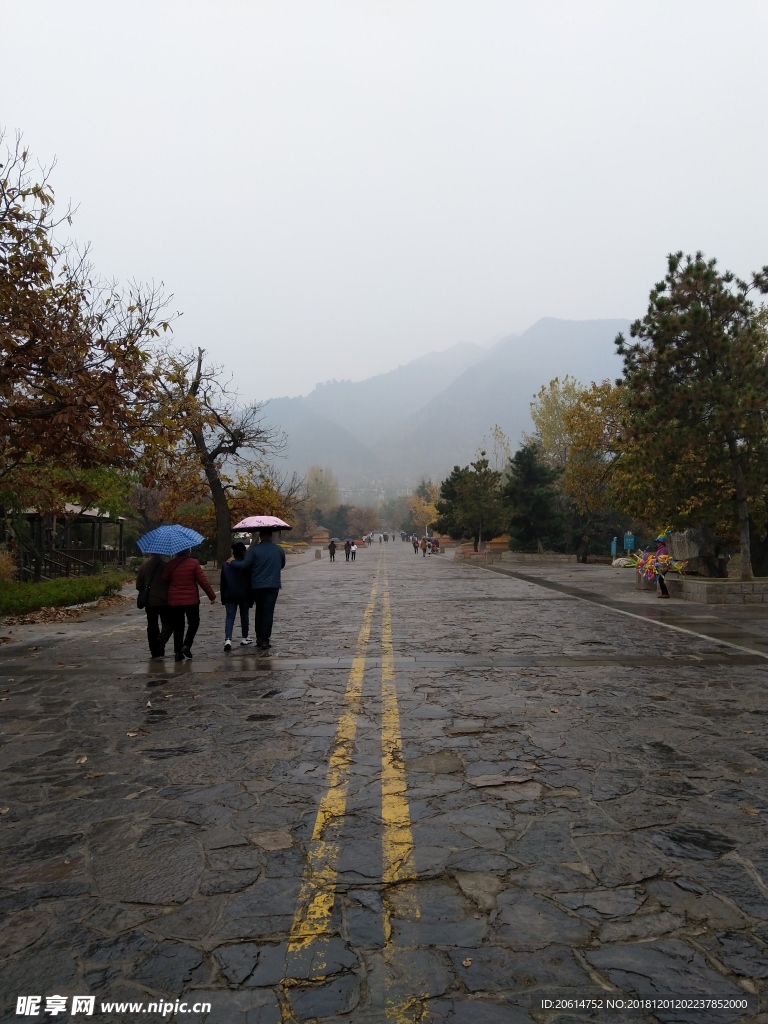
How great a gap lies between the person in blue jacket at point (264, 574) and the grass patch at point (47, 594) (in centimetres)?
781

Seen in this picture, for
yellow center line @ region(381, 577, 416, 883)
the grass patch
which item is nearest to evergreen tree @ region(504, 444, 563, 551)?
the grass patch

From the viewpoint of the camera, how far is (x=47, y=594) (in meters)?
16.8

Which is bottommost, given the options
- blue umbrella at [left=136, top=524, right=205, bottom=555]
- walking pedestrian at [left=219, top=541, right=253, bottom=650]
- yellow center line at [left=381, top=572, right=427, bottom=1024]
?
yellow center line at [left=381, top=572, right=427, bottom=1024]

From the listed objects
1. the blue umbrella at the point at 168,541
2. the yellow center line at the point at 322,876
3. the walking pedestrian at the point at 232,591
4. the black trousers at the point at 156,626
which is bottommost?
the yellow center line at the point at 322,876

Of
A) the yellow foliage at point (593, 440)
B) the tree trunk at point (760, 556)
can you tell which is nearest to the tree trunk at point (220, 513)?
the yellow foliage at point (593, 440)

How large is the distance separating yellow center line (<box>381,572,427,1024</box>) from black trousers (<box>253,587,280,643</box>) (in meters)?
3.58

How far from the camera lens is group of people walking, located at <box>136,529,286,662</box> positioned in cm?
964

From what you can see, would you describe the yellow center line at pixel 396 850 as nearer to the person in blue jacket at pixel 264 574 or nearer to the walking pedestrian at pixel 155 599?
the person in blue jacket at pixel 264 574

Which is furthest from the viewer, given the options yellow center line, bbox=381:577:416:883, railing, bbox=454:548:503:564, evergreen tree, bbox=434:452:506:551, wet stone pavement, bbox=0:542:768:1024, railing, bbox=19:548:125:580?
evergreen tree, bbox=434:452:506:551

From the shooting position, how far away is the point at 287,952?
2.80 metres

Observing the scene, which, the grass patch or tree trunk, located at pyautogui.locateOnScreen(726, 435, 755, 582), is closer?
the grass patch

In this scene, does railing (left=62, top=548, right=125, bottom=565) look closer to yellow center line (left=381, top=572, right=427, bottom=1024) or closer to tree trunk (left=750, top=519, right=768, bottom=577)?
tree trunk (left=750, top=519, right=768, bottom=577)

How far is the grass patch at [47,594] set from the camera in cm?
1569

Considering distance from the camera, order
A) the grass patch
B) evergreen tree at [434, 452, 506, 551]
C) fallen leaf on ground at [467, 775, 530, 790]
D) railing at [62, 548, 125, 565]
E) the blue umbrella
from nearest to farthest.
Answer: fallen leaf on ground at [467, 775, 530, 790] → the blue umbrella → the grass patch → railing at [62, 548, 125, 565] → evergreen tree at [434, 452, 506, 551]
